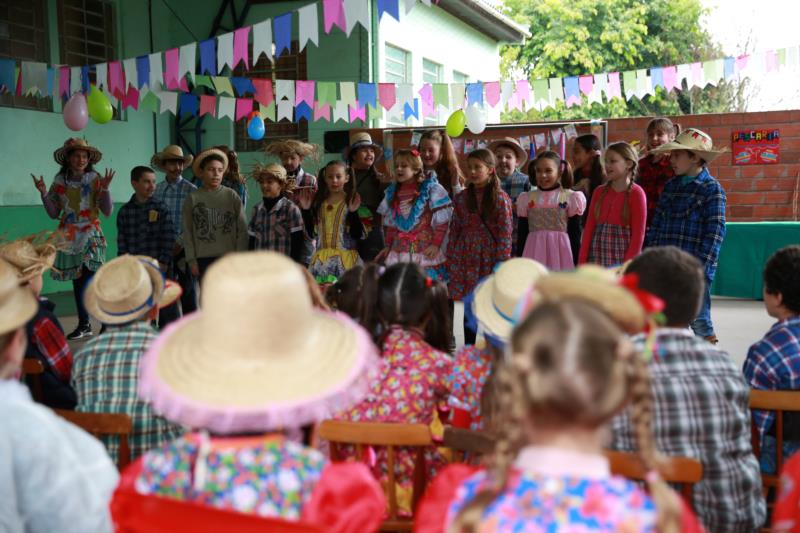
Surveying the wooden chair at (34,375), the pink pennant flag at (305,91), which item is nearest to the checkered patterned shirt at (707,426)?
the wooden chair at (34,375)

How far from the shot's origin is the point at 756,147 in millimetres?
9391

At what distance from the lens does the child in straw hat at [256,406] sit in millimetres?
1271

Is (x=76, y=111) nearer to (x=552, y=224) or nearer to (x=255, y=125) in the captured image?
(x=255, y=125)

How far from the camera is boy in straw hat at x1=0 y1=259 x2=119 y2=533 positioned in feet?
5.07

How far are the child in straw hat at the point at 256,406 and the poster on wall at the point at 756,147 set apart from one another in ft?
30.2

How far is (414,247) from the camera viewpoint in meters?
5.01

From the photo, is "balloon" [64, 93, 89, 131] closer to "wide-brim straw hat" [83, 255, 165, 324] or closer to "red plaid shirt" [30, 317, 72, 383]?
"red plaid shirt" [30, 317, 72, 383]

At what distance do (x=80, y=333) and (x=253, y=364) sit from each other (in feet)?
17.9

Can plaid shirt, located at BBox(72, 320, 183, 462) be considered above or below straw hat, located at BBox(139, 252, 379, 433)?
below

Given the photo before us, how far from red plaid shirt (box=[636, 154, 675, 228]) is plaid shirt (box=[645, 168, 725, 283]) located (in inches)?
18.3

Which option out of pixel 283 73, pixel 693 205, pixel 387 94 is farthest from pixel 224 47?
pixel 283 73

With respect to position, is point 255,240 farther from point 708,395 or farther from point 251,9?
point 251,9

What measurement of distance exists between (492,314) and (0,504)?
130 cm

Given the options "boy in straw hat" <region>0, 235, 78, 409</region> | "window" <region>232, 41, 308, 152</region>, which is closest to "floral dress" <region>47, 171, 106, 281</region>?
"boy in straw hat" <region>0, 235, 78, 409</region>
